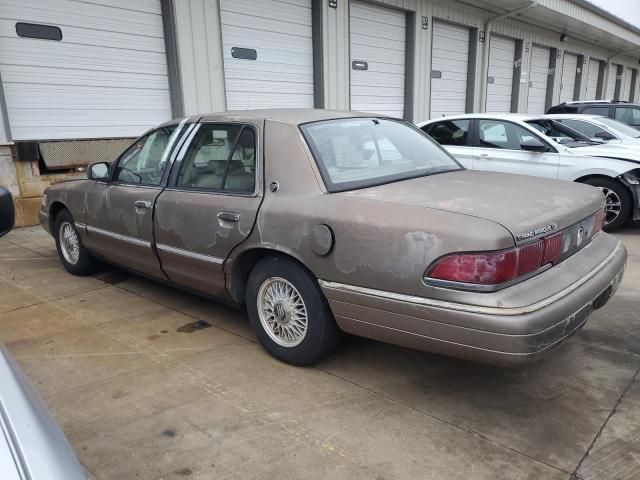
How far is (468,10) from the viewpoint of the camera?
587 inches

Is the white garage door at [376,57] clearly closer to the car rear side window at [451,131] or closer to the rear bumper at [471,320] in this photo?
the car rear side window at [451,131]

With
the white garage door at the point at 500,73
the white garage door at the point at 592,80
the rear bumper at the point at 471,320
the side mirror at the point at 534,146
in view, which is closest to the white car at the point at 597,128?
the side mirror at the point at 534,146

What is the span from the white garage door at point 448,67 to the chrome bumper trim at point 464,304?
1276cm

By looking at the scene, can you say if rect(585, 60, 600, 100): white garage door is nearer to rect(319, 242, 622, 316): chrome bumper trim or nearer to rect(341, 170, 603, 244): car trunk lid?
rect(341, 170, 603, 244): car trunk lid

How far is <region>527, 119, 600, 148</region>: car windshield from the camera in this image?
23.7 ft

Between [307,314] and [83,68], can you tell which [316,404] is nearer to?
[307,314]

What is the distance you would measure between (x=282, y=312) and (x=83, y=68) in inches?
255

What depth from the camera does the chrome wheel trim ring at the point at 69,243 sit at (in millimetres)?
5156

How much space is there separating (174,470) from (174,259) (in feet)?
5.81

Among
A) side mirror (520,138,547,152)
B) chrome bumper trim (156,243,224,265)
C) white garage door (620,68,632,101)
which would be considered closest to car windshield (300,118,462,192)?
chrome bumper trim (156,243,224,265)

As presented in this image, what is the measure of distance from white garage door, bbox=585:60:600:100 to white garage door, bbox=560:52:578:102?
5.71ft

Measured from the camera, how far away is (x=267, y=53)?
33.5ft

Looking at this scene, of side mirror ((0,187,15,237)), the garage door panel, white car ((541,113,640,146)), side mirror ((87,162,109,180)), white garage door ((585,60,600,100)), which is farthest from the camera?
white garage door ((585,60,600,100))

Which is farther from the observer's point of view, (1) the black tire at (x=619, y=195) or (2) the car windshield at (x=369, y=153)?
(1) the black tire at (x=619, y=195)
